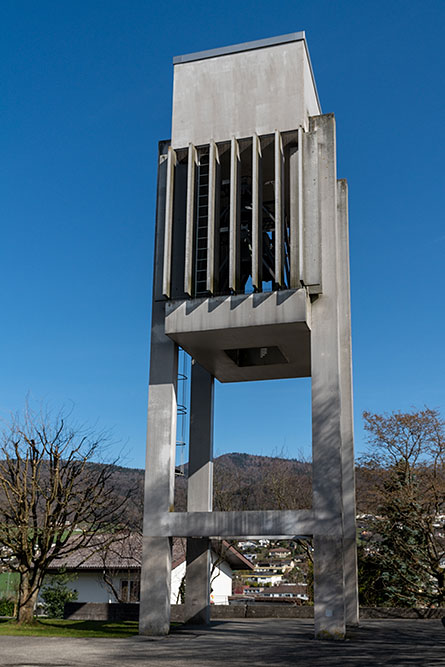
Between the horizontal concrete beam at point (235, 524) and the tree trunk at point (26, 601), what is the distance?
19.2ft

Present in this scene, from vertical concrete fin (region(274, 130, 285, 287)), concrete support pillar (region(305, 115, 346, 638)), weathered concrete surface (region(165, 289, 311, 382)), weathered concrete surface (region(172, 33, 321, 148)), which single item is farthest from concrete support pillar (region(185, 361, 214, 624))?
weathered concrete surface (region(172, 33, 321, 148))

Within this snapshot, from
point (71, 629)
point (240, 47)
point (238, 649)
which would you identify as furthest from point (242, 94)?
point (71, 629)

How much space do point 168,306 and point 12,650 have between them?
38.6 feet

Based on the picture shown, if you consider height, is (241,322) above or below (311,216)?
below

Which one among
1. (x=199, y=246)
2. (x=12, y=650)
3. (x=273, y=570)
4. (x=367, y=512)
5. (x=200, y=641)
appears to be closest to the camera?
(x=12, y=650)

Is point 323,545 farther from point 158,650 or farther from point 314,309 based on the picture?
point 314,309

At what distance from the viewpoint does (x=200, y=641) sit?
2014 cm

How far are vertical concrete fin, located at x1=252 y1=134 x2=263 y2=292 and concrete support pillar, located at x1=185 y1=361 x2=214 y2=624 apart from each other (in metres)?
6.43

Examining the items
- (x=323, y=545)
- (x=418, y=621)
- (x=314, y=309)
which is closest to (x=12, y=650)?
(x=323, y=545)

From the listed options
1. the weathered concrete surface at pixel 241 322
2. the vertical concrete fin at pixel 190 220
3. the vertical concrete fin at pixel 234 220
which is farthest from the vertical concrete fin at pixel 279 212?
the vertical concrete fin at pixel 190 220

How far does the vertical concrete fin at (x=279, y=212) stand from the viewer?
23.2 metres

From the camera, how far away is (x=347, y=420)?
2738cm

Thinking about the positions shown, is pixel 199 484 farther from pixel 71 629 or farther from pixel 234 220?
pixel 234 220

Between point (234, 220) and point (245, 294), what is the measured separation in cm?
278
